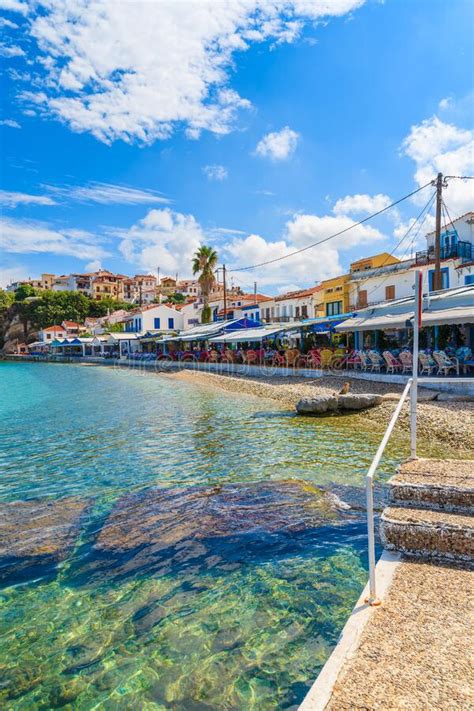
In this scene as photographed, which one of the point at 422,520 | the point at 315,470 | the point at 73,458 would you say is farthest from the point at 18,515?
the point at 422,520

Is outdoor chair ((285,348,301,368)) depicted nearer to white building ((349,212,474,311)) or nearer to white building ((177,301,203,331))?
white building ((349,212,474,311))

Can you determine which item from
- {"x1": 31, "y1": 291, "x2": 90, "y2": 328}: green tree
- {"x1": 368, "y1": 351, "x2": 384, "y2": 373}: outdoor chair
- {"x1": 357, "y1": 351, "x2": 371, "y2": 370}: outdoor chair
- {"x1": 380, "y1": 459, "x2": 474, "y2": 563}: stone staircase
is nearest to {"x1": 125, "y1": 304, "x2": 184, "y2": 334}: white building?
{"x1": 31, "y1": 291, "x2": 90, "y2": 328}: green tree

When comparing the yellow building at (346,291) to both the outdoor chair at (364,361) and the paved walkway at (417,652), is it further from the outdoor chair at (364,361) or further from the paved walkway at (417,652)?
the paved walkway at (417,652)

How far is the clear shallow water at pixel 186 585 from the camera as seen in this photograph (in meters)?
3.43

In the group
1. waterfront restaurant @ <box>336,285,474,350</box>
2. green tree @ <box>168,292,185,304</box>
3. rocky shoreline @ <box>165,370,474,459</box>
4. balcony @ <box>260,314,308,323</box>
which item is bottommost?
rocky shoreline @ <box>165,370,474,459</box>

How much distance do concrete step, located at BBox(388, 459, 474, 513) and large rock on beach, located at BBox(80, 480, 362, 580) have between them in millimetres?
1813

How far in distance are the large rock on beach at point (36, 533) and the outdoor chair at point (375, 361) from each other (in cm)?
1471

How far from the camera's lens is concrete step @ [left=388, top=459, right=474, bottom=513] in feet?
13.0

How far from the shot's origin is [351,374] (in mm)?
20312

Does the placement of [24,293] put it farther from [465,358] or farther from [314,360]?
[465,358]

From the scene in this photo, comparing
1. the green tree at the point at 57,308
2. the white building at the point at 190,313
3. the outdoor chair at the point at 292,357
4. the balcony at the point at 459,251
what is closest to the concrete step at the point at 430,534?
the outdoor chair at the point at 292,357

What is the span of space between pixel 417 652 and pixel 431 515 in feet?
4.71

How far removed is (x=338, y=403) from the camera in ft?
46.8

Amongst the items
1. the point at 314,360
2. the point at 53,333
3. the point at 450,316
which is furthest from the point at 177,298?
the point at 450,316
